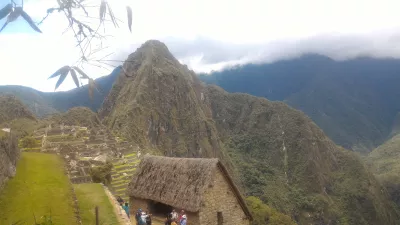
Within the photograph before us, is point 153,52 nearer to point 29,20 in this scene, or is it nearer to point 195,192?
point 195,192

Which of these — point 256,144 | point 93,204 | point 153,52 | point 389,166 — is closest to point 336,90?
point 389,166

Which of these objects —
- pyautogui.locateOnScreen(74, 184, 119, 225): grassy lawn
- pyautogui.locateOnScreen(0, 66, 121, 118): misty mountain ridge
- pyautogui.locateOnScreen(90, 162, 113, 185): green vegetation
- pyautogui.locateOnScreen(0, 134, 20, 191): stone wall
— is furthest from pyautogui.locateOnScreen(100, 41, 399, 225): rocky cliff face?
pyautogui.locateOnScreen(0, 66, 121, 118): misty mountain ridge

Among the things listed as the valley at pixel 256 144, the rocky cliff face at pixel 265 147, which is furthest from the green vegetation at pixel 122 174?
the rocky cliff face at pixel 265 147

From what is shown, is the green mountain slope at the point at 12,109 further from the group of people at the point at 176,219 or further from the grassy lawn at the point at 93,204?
the group of people at the point at 176,219

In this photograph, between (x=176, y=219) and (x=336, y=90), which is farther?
(x=336, y=90)

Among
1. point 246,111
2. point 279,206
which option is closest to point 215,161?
point 279,206
